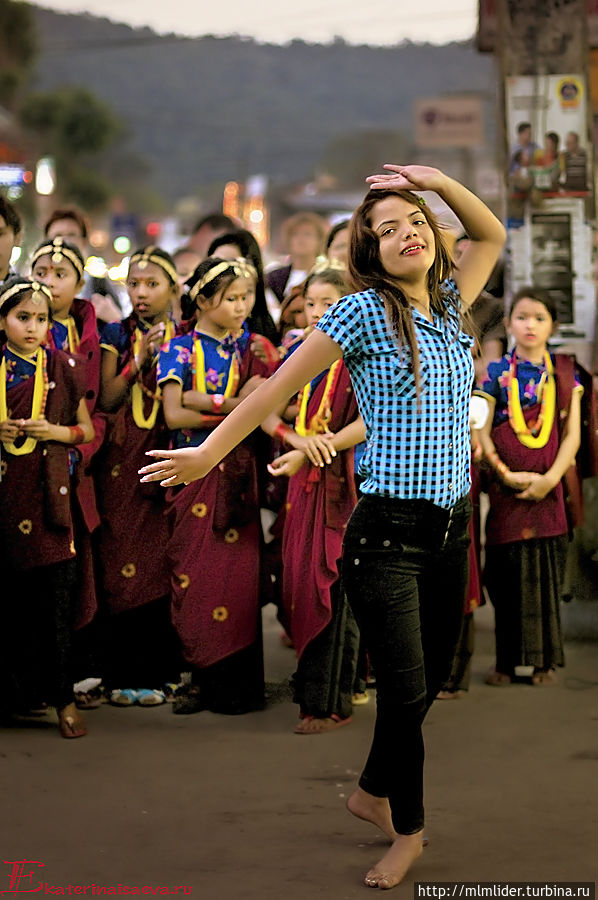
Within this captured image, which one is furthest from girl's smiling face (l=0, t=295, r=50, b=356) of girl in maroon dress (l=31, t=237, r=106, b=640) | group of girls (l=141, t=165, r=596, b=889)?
group of girls (l=141, t=165, r=596, b=889)

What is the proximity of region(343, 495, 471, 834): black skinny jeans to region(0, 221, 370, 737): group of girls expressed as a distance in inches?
60.7

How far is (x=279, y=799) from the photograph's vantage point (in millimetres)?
4613

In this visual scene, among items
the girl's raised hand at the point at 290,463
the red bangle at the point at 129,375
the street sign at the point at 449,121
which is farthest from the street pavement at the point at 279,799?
the street sign at the point at 449,121

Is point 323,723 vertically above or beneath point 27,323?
beneath

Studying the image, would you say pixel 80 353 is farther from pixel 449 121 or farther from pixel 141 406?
pixel 449 121

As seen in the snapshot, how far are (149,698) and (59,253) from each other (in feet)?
6.26

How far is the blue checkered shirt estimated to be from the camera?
3748 mm

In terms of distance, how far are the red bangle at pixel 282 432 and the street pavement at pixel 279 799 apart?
1.15m

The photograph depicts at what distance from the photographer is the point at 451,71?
169500 mm

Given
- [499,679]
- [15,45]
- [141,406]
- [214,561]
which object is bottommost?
[499,679]

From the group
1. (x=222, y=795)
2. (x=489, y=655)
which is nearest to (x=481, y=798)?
(x=222, y=795)

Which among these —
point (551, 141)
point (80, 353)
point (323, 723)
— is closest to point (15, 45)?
point (551, 141)

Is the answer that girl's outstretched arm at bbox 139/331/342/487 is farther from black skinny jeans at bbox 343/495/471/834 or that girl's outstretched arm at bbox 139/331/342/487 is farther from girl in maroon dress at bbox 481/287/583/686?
girl in maroon dress at bbox 481/287/583/686

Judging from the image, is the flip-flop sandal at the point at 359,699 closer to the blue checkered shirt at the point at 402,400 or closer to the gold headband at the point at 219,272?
the gold headband at the point at 219,272
